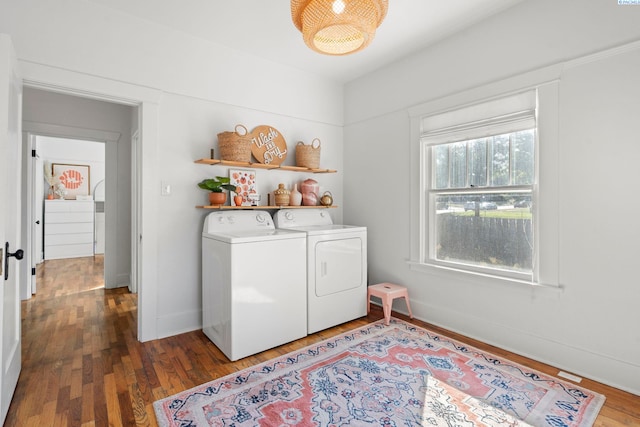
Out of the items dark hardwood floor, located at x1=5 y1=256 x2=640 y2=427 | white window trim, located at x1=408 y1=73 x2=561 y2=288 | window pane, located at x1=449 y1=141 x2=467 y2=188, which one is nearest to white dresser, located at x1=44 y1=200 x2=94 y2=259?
dark hardwood floor, located at x1=5 y1=256 x2=640 y2=427

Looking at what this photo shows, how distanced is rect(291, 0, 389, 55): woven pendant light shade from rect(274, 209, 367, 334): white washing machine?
153cm

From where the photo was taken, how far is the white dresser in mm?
6316

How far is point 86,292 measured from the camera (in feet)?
13.2

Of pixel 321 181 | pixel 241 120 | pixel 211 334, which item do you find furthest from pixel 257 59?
pixel 211 334

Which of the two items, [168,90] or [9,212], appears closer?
[9,212]

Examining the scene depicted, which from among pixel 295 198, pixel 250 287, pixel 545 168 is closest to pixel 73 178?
pixel 295 198

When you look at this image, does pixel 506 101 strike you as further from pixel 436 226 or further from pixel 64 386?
pixel 64 386

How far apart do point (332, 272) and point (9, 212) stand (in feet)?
7.31

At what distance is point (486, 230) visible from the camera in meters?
2.63

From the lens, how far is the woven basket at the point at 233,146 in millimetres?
2793

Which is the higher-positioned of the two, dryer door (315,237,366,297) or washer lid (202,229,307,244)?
washer lid (202,229,307,244)

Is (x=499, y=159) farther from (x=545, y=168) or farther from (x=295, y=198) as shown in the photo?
(x=295, y=198)

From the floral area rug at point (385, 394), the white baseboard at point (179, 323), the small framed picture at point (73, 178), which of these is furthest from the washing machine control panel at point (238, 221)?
the small framed picture at point (73, 178)

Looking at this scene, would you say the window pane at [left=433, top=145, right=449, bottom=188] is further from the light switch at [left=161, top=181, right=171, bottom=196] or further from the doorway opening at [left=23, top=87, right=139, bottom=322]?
the doorway opening at [left=23, top=87, right=139, bottom=322]
